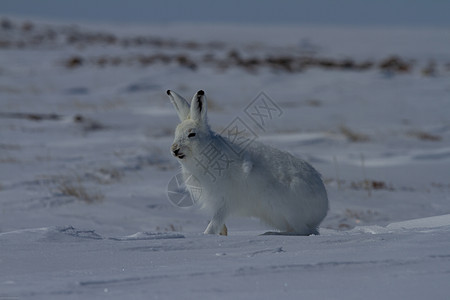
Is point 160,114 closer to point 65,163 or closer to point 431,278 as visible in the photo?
point 65,163

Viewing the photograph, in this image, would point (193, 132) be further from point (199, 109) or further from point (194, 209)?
point (194, 209)

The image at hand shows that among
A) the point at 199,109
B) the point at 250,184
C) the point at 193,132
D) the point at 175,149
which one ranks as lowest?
the point at 250,184

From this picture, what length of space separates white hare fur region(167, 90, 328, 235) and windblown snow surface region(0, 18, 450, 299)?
28 centimetres

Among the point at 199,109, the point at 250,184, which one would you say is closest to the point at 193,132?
the point at 199,109

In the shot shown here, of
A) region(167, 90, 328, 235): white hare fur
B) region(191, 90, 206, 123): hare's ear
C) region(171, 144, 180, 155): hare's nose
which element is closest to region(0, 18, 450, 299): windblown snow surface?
region(167, 90, 328, 235): white hare fur

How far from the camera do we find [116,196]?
24.3ft

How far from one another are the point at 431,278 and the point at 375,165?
6688 millimetres

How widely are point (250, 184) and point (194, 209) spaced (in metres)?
2.43

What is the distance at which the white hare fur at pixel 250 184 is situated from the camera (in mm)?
4746

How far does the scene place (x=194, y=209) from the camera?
7113 mm

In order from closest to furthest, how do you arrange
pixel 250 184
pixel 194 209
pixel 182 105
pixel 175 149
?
pixel 175 149, pixel 250 184, pixel 182 105, pixel 194 209

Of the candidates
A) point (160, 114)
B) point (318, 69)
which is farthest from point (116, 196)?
point (318, 69)

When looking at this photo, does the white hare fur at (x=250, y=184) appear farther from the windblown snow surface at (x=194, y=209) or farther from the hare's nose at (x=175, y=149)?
the windblown snow surface at (x=194, y=209)

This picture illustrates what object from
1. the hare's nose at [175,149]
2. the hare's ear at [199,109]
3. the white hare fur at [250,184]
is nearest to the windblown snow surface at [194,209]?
the white hare fur at [250,184]
